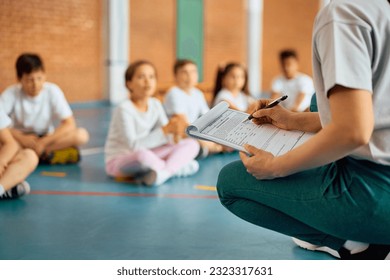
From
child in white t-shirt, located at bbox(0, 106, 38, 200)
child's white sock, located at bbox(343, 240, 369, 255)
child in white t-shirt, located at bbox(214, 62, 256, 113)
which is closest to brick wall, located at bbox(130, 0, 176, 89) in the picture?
child in white t-shirt, located at bbox(214, 62, 256, 113)

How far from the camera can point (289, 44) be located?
37.2 feet

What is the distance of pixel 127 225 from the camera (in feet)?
6.27

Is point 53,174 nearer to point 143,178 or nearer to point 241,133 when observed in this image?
point 143,178

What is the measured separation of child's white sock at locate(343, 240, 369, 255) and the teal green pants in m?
0.01

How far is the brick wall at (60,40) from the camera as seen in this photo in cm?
607

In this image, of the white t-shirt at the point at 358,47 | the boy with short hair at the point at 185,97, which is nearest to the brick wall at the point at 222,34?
the boy with short hair at the point at 185,97

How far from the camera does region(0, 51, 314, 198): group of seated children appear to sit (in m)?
2.38

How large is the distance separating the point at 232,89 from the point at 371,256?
285 cm

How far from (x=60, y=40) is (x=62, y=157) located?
3929 mm

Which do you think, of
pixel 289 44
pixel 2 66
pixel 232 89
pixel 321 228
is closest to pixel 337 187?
pixel 321 228

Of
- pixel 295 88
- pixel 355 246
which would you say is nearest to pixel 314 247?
pixel 355 246

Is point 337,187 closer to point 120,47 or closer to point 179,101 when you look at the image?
point 179,101

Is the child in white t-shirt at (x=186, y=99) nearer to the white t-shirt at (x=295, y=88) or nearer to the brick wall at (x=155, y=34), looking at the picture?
the white t-shirt at (x=295, y=88)

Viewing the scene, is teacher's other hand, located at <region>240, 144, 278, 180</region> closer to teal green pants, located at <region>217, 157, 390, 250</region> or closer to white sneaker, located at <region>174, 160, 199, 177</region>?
teal green pants, located at <region>217, 157, 390, 250</region>
